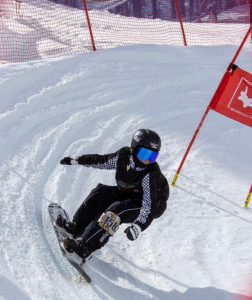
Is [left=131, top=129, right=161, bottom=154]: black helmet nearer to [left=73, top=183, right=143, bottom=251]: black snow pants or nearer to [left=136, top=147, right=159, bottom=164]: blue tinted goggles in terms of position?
[left=136, top=147, right=159, bottom=164]: blue tinted goggles

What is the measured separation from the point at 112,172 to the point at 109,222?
2199 millimetres

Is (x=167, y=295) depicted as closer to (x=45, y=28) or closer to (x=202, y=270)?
(x=202, y=270)

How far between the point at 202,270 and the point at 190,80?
5.48 m

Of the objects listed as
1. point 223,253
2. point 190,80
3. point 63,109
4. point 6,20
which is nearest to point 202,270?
point 223,253

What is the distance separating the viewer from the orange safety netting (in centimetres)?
1115

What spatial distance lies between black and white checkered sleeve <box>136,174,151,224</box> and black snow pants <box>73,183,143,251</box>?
127 mm

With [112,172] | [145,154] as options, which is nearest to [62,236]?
[145,154]

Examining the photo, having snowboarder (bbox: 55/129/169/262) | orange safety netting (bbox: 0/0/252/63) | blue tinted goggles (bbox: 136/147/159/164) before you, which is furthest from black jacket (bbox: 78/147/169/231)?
orange safety netting (bbox: 0/0/252/63)

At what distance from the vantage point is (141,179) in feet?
15.8

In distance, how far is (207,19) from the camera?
13172 mm

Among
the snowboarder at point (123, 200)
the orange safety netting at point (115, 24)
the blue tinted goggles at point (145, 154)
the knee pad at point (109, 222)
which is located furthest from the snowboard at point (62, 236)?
the orange safety netting at point (115, 24)

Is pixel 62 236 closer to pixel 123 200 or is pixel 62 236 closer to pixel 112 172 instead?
pixel 123 200

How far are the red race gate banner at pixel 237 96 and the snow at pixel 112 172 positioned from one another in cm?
104

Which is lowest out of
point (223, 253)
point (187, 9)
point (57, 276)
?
point (223, 253)
